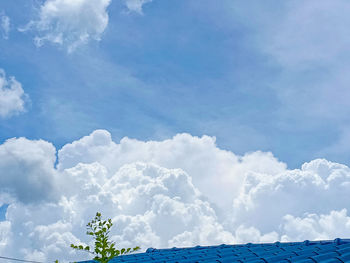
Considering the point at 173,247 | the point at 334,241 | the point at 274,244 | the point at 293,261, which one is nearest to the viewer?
the point at 293,261

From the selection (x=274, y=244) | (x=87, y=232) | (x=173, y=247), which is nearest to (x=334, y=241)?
(x=274, y=244)

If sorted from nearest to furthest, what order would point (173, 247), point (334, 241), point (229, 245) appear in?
point (334, 241) < point (229, 245) < point (173, 247)

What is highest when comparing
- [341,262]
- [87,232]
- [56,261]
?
[87,232]

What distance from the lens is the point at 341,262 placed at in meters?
10.7

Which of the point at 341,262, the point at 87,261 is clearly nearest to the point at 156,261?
the point at 87,261

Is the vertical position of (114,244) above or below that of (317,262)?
above

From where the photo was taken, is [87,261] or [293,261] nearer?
[293,261]

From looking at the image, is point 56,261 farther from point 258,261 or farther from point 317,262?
point 317,262

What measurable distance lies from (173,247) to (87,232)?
15341 mm

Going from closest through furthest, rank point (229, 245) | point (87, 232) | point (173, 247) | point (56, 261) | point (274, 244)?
point (56, 261) → point (87, 232) → point (274, 244) → point (229, 245) → point (173, 247)

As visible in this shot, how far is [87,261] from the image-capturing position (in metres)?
20.1

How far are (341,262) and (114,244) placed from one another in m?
6.60

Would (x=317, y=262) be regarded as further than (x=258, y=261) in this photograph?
No

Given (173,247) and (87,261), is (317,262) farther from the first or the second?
(173,247)
